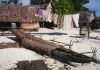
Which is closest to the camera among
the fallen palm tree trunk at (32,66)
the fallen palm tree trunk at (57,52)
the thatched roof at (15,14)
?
the fallen palm tree trunk at (32,66)

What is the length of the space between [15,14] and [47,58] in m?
22.9

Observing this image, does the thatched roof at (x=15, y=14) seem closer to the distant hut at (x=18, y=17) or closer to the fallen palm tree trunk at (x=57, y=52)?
the distant hut at (x=18, y=17)

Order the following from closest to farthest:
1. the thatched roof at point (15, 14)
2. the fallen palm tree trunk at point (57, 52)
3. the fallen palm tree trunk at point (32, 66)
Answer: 1. the fallen palm tree trunk at point (32, 66)
2. the fallen palm tree trunk at point (57, 52)
3. the thatched roof at point (15, 14)

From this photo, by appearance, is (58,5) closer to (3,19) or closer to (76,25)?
(76,25)

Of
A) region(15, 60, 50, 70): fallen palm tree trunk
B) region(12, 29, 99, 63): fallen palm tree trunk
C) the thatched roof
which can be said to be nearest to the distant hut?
the thatched roof

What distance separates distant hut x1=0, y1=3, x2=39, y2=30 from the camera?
3244 centimetres

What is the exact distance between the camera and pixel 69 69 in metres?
9.80

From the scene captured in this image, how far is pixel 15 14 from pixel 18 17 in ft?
3.08

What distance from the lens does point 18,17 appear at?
33312mm

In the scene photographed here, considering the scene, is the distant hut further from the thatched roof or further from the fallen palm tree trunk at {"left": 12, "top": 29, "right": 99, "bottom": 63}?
the fallen palm tree trunk at {"left": 12, "top": 29, "right": 99, "bottom": 63}

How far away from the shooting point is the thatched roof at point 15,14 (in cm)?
3239

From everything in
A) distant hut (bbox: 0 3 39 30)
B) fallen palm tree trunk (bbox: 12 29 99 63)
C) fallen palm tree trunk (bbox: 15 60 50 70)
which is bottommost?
fallen palm tree trunk (bbox: 15 60 50 70)

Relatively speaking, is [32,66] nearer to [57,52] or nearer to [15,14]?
[57,52]

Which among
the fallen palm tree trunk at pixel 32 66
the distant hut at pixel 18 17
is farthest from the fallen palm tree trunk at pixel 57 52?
the distant hut at pixel 18 17
